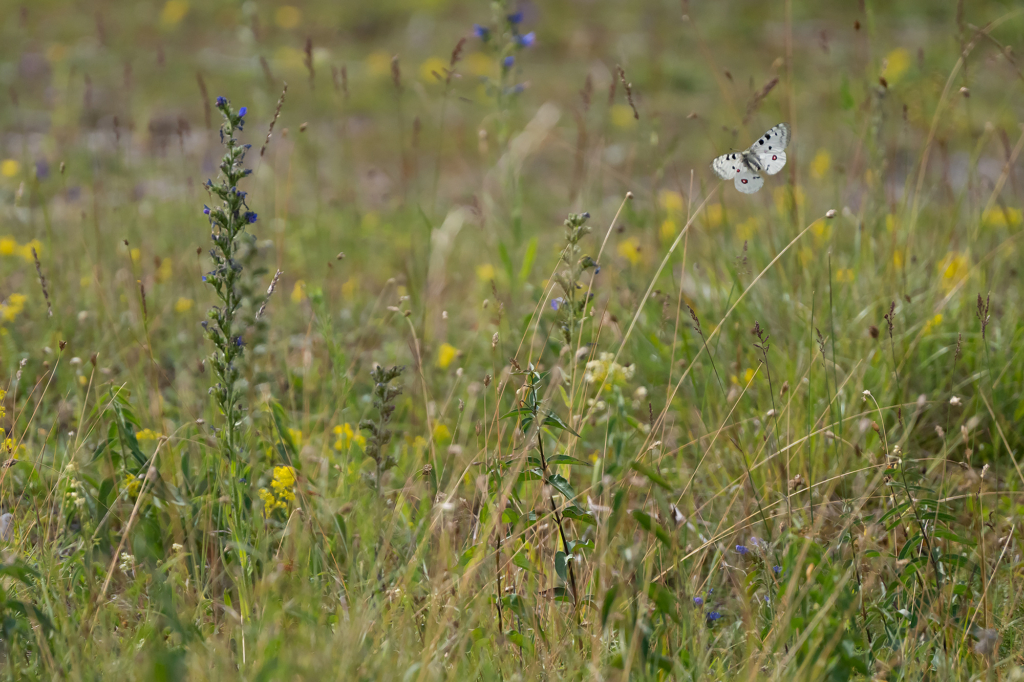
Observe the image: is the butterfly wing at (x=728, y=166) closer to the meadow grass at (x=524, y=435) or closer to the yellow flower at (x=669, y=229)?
the meadow grass at (x=524, y=435)

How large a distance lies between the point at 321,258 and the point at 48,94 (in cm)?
451

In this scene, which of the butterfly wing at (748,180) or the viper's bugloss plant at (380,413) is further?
the butterfly wing at (748,180)

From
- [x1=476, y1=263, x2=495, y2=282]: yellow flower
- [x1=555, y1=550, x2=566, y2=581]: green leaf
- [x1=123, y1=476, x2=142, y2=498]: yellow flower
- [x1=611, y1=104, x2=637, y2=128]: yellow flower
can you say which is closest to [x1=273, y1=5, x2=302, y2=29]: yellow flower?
[x1=611, y1=104, x2=637, y2=128]: yellow flower

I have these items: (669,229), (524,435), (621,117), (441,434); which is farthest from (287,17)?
(524,435)

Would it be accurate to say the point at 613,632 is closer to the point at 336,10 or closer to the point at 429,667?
the point at 429,667

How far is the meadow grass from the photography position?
4.69 ft

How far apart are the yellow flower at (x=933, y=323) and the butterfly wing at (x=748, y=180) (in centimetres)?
69

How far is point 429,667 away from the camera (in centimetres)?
127

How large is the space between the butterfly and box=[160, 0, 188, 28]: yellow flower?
32.3 feet

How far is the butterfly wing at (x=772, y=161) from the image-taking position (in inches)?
80.7

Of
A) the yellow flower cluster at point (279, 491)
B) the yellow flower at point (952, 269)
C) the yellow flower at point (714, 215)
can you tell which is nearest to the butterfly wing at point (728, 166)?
the yellow flower at point (952, 269)

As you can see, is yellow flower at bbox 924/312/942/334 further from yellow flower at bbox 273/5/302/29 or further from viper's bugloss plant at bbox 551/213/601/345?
yellow flower at bbox 273/5/302/29

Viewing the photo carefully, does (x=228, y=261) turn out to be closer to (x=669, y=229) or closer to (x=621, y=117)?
(x=669, y=229)

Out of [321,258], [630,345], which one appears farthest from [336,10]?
[630,345]
